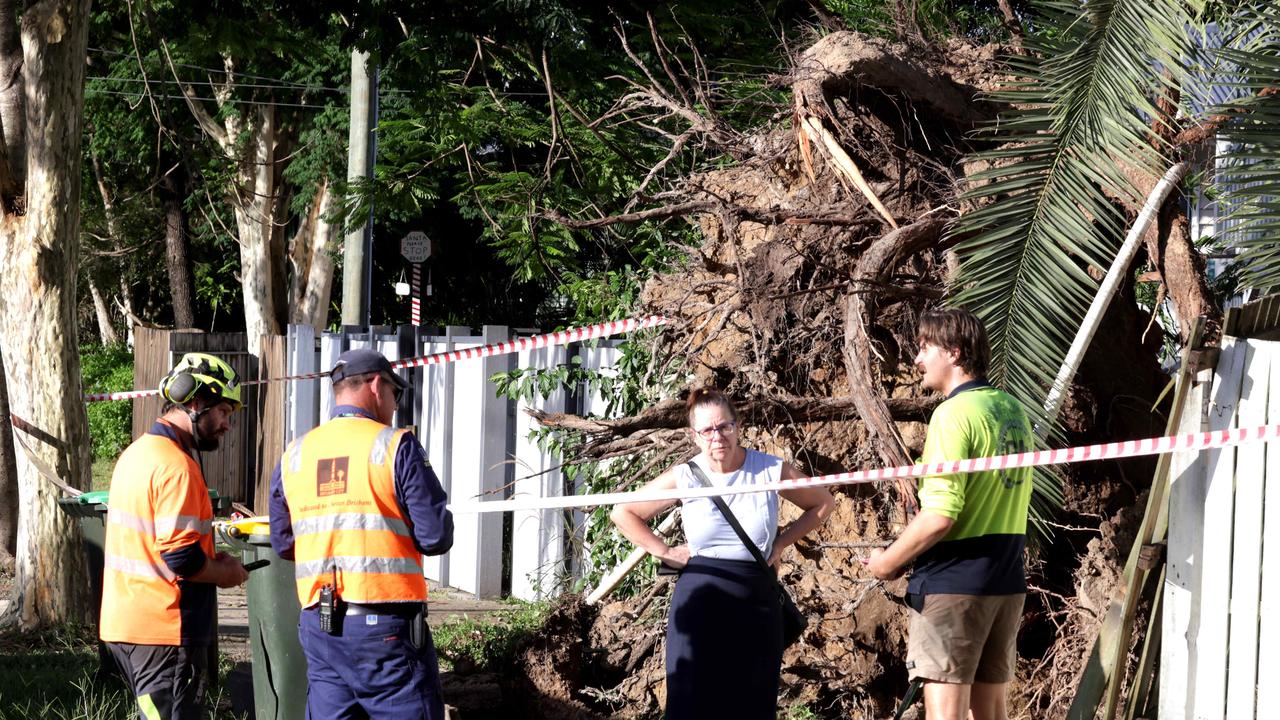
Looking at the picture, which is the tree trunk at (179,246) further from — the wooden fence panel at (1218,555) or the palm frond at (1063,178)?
the wooden fence panel at (1218,555)

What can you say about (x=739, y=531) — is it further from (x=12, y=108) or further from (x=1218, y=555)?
(x=12, y=108)

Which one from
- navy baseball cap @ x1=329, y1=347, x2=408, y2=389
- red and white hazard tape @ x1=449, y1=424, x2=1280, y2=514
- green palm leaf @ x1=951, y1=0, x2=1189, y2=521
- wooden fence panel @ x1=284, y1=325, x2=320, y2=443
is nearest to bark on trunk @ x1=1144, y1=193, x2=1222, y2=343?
green palm leaf @ x1=951, y1=0, x2=1189, y2=521

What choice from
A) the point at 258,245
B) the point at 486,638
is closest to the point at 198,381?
the point at 486,638

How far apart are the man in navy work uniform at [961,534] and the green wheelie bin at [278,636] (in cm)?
249

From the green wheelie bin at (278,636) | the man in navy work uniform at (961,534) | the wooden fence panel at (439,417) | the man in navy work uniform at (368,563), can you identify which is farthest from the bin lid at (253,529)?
the wooden fence panel at (439,417)

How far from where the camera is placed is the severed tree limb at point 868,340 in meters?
5.85

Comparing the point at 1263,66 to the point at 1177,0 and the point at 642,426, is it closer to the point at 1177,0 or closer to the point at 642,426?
the point at 1177,0

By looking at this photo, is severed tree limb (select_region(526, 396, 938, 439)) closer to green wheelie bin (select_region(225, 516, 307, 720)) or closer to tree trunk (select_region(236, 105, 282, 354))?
green wheelie bin (select_region(225, 516, 307, 720))

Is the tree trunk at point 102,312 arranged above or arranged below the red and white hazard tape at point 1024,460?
above

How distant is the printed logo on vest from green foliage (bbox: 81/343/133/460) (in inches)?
652

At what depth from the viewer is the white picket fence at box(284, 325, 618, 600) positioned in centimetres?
860

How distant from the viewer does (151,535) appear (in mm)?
4539

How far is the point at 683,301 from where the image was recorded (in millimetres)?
7039

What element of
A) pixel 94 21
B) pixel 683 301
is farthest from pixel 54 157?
pixel 94 21
